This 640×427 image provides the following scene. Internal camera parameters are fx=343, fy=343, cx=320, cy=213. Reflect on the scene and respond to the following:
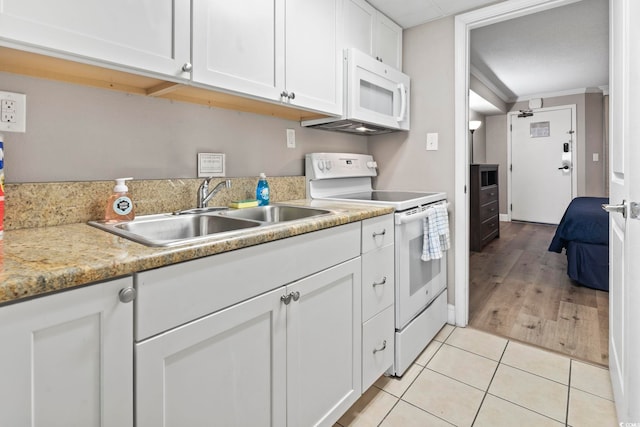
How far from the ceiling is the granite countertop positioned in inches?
72.2

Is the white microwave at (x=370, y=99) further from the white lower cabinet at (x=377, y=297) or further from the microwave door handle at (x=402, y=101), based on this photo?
the white lower cabinet at (x=377, y=297)

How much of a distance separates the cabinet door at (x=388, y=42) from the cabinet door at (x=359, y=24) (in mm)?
71

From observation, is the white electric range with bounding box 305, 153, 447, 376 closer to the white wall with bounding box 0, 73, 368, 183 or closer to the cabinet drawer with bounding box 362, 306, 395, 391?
the cabinet drawer with bounding box 362, 306, 395, 391

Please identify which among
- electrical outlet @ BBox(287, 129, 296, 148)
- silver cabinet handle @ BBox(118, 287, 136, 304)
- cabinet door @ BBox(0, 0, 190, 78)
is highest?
cabinet door @ BBox(0, 0, 190, 78)

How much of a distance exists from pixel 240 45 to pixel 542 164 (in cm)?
618

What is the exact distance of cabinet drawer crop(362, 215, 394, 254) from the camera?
58.1 inches

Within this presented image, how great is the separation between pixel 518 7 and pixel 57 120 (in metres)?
2.41

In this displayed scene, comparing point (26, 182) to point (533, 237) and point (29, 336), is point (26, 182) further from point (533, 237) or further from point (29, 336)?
point (533, 237)

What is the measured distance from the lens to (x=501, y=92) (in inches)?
220

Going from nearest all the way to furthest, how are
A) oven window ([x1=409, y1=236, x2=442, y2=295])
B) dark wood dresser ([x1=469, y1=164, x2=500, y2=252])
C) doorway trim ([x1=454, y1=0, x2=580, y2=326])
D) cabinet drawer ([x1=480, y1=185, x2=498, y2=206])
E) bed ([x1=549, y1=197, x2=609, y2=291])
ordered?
oven window ([x1=409, y1=236, x2=442, y2=295])
doorway trim ([x1=454, y1=0, x2=580, y2=326])
bed ([x1=549, y1=197, x2=609, y2=291])
dark wood dresser ([x1=469, y1=164, x2=500, y2=252])
cabinet drawer ([x1=480, y1=185, x2=498, y2=206])

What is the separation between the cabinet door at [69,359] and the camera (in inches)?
22.9

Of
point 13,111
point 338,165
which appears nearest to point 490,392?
point 338,165

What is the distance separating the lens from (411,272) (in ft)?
5.94

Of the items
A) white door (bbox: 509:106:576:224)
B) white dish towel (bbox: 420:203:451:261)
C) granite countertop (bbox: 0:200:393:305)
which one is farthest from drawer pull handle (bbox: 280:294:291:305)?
white door (bbox: 509:106:576:224)
